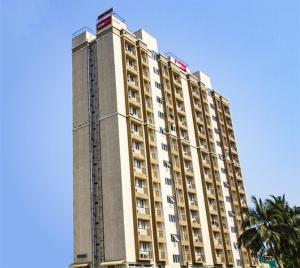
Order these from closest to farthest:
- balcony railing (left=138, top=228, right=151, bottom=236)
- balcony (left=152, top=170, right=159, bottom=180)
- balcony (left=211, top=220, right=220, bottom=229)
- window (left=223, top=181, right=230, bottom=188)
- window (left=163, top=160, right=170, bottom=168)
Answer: balcony railing (left=138, top=228, right=151, bottom=236) → balcony (left=152, top=170, right=159, bottom=180) → window (left=163, top=160, right=170, bottom=168) → balcony (left=211, top=220, right=220, bottom=229) → window (left=223, top=181, right=230, bottom=188)

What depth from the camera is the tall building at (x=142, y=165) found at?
168ft

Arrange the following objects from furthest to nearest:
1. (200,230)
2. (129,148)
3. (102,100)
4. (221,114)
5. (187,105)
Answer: (221,114) < (187,105) < (200,230) < (102,100) < (129,148)

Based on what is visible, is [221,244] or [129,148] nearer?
[129,148]

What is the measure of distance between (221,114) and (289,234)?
37.8m

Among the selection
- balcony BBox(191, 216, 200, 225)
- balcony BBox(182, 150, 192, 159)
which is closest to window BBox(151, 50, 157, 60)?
balcony BBox(182, 150, 192, 159)

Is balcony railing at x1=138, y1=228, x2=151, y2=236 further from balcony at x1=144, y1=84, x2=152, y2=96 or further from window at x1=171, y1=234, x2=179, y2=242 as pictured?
balcony at x1=144, y1=84, x2=152, y2=96

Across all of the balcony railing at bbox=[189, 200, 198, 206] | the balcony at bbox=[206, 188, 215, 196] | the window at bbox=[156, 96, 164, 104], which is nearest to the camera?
the balcony railing at bbox=[189, 200, 198, 206]

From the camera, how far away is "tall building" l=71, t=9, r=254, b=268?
51.2 m

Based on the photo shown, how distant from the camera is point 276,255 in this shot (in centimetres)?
5791

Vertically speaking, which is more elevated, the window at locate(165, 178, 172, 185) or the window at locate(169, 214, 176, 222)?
the window at locate(165, 178, 172, 185)

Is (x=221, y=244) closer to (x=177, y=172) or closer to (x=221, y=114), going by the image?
(x=177, y=172)

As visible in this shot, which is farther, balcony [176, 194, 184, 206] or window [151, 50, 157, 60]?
window [151, 50, 157, 60]

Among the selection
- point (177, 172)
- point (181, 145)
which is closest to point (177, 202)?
point (177, 172)

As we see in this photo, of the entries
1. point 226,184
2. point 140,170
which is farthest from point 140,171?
point 226,184
